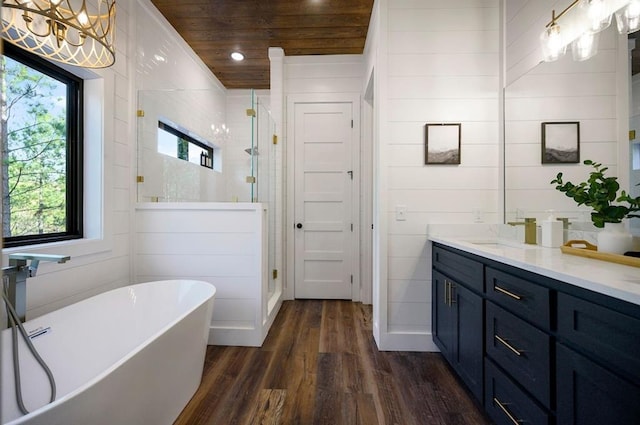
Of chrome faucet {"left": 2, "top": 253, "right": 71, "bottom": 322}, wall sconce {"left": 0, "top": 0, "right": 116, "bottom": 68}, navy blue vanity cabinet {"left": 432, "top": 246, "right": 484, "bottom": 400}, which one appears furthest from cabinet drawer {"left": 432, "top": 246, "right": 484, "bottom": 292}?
wall sconce {"left": 0, "top": 0, "right": 116, "bottom": 68}

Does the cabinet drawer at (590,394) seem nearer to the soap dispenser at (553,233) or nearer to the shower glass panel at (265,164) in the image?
the soap dispenser at (553,233)

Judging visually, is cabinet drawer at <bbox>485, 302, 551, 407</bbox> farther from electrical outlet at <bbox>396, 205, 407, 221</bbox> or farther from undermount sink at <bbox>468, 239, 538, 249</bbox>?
electrical outlet at <bbox>396, 205, 407, 221</bbox>

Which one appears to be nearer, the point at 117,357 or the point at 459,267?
the point at 117,357

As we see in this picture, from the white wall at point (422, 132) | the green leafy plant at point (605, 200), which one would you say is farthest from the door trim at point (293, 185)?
the green leafy plant at point (605, 200)

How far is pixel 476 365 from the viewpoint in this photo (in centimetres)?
175

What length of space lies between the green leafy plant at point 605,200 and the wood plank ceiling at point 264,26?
222cm

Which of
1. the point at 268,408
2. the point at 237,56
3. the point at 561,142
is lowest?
the point at 268,408

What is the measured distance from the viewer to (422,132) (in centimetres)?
248

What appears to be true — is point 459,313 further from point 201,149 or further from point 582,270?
point 201,149

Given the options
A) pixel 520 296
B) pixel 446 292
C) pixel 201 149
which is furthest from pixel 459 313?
pixel 201 149

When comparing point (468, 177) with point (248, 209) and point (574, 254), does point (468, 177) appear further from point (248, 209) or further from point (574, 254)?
point (248, 209)

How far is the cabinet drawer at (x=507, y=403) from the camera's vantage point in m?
1.31

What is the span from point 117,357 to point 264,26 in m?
2.98

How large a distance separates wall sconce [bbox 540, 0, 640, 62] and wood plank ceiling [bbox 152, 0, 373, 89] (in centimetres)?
148
